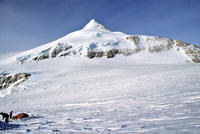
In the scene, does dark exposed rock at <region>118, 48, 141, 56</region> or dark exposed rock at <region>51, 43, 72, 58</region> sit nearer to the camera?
dark exposed rock at <region>51, 43, 72, 58</region>

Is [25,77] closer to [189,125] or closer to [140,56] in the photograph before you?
[189,125]

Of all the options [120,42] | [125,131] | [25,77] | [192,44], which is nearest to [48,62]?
[25,77]

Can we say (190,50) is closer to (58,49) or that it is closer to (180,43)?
(180,43)

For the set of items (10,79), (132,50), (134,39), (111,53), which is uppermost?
(134,39)

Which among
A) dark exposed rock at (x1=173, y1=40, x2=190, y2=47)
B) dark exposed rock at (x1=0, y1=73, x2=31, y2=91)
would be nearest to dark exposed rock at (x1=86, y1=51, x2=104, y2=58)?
dark exposed rock at (x1=0, y1=73, x2=31, y2=91)

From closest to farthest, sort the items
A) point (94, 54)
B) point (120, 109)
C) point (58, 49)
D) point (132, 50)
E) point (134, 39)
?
point (120, 109) < point (94, 54) < point (132, 50) < point (58, 49) < point (134, 39)

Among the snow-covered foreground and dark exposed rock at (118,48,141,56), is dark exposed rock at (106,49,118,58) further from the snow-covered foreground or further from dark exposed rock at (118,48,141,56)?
the snow-covered foreground

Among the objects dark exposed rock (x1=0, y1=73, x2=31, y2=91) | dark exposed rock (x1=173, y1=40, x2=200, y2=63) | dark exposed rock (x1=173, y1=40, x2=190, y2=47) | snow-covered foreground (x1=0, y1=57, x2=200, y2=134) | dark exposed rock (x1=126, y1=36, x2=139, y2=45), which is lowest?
snow-covered foreground (x1=0, y1=57, x2=200, y2=134)

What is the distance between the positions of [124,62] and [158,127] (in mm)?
50297

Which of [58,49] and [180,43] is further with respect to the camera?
[180,43]

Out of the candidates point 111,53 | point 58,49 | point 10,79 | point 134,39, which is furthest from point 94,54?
point 10,79

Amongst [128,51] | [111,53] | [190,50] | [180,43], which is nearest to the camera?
[190,50]

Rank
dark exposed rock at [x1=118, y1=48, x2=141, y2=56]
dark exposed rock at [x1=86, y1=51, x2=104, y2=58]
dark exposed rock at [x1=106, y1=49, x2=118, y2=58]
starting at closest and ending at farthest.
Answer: dark exposed rock at [x1=86, y1=51, x2=104, y2=58] → dark exposed rock at [x1=106, y1=49, x2=118, y2=58] → dark exposed rock at [x1=118, y1=48, x2=141, y2=56]

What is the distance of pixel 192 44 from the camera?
207ft
